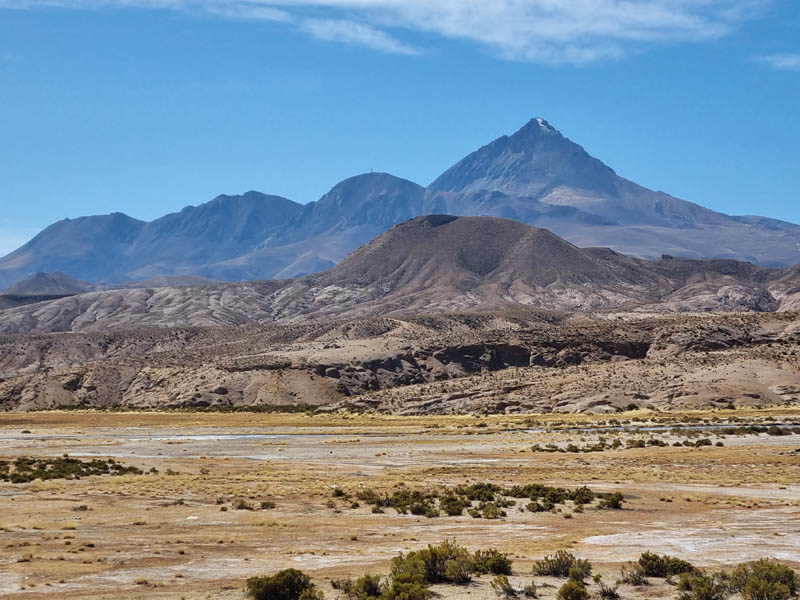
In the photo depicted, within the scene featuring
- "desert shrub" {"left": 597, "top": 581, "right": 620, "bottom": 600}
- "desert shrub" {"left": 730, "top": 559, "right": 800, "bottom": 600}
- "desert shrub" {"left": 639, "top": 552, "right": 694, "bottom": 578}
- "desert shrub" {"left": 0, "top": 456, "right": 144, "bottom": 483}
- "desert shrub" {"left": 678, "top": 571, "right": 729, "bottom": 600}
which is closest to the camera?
"desert shrub" {"left": 730, "top": 559, "right": 800, "bottom": 600}

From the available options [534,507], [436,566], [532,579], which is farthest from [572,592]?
[534,507]

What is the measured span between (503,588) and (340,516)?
509 inches

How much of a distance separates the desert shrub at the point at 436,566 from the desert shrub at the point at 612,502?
505 inches

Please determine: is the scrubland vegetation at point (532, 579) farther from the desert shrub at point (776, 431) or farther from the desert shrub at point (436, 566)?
the desert shrub at point (776, 431)

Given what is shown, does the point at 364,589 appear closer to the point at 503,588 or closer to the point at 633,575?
the point at 503,588

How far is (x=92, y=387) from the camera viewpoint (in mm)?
138875

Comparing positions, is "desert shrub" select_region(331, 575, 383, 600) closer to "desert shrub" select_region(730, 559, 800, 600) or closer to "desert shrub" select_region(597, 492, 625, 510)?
"desert shrub" select_region(730, 559, 800, 600)

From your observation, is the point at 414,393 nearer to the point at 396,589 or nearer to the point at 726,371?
the point at 726,371

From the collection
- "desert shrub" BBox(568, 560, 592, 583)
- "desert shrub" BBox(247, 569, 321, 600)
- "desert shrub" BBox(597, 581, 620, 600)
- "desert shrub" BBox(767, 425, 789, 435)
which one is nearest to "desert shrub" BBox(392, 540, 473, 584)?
"desert shrub" BBox(247, 569, 321, 600)

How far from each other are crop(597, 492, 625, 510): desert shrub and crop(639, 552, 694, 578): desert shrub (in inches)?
455

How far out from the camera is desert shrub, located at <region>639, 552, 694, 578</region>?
69.1 feet


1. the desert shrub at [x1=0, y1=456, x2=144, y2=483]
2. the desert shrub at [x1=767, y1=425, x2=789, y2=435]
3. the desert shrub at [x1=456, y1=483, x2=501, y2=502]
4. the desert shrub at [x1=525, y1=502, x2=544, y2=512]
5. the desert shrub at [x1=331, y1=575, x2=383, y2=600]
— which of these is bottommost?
the desert shrub at [x1=767, y1=425, x2=789, y2=435]

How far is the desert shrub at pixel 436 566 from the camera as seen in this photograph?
20.9 m

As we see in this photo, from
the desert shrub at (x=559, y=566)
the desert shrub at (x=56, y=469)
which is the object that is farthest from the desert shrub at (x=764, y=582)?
the desert shrub at (x=56, y=469)
